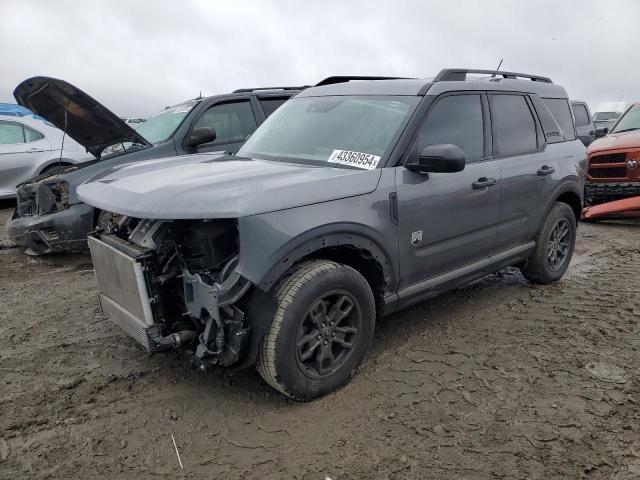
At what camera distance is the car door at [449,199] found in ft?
11.2

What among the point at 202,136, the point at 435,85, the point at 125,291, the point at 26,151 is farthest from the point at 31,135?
the point at 435,85

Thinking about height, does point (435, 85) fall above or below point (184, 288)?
above

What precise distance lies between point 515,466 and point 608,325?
83.4 inches

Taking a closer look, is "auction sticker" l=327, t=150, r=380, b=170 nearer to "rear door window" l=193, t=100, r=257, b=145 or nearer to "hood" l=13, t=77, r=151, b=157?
"hood" l=13, t=77, r=151, b=157

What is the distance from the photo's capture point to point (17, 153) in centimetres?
903

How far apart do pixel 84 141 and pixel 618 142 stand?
298 inches

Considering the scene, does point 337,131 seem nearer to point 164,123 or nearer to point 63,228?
point 63,228

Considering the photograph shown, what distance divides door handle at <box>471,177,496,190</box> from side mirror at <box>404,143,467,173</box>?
1.99 feet

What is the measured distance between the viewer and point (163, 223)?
3043mm

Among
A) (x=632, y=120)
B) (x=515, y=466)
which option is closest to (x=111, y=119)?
(x=515, y=466)

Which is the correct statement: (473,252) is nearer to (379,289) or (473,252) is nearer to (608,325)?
(379,289)

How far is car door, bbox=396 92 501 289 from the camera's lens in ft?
11.2

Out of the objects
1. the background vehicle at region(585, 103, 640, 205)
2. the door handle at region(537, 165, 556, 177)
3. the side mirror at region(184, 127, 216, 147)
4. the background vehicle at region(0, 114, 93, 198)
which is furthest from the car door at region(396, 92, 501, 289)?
the background vehicle at region(0, 114, 93, 198)

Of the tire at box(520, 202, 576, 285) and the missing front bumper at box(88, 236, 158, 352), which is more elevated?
the missing front bumper at box(88, 236, 158, 352)
